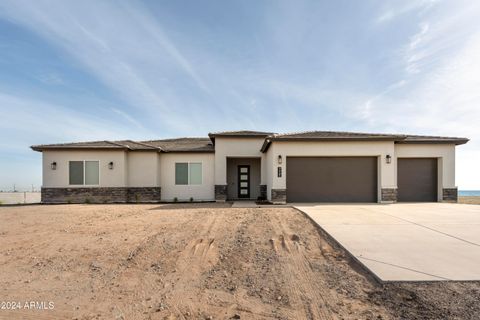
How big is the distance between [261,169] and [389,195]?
6570mm

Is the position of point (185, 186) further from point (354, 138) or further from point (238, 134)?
point (354, 138)

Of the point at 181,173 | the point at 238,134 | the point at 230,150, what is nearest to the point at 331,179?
the point at 238,134

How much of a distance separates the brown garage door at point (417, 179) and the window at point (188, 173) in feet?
35.4

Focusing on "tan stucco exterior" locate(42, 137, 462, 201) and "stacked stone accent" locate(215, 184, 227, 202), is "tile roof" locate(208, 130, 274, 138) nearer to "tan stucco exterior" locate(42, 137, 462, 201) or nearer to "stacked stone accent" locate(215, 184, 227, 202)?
"tan stucco exterior" locate(42, 137, 462, 201)

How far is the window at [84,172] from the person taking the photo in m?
12.7

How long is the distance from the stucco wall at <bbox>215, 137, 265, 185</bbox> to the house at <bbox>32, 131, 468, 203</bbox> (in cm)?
6

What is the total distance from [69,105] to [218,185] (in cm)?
1111

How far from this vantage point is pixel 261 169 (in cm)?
1388

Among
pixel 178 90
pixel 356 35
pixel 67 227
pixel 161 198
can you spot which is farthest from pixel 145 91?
pixel 356 35

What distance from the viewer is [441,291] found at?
119 inches

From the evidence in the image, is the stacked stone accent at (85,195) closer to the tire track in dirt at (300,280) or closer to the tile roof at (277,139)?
the tile roof at (277,139)

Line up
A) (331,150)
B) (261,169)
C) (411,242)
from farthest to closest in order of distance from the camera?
(261,169) → (331,150) → (411,242)

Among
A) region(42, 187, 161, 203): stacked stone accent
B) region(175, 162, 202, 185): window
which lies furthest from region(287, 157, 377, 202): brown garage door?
region(42, 187, 161, 203): stacked stone accent

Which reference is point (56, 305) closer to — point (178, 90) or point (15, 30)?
point (15, 30)
